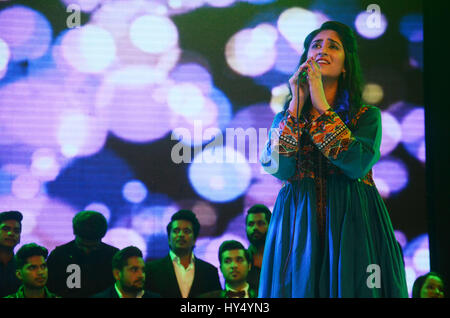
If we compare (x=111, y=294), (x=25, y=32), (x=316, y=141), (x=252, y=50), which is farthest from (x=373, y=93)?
(x=25, y=32)

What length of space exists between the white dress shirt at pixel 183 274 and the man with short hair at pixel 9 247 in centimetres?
86

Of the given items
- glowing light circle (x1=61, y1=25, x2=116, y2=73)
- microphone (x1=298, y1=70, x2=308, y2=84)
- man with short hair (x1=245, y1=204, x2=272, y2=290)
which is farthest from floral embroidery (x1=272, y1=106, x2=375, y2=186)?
glowing light circle (x1=61, y1=25, x2=116, y2=73)

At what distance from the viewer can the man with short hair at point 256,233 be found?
3.12 metres

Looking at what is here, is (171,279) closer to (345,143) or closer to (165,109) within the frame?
(165,109)

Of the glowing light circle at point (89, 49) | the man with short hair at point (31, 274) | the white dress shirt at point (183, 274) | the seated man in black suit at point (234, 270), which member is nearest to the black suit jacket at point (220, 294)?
the seated man in black suit at point (234, 270)

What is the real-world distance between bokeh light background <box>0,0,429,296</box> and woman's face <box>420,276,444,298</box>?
0.32 m

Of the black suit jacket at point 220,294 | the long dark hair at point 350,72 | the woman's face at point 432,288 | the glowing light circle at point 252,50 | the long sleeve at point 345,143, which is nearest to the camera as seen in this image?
the long sleeve at point 345,143

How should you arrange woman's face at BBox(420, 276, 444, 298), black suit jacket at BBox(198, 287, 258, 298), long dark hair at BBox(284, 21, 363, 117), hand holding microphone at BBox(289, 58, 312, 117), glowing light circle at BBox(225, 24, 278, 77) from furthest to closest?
1. glowing light circle at BBox(225, 24, 278, 77)
2. black suit jacket at BBox(198, 287, 258, 298)
3. woman's face at BBox(420, 276, 444, 298)
4. long dark hair at BBox(284, 21, 363, 117)
5. hand holding microphone at BBox(289, 58, 312, 117)

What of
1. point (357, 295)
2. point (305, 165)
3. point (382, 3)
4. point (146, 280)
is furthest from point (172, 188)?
point (382, 3)

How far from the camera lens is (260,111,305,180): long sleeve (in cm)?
198

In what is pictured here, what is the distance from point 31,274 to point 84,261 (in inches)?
11.3

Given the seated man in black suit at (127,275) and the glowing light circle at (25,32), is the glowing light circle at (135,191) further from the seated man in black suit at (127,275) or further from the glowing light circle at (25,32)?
the glowing light circle at (25,32)

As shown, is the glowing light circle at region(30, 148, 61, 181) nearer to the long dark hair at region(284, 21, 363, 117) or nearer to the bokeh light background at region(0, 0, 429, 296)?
the bokeh light background at region(0, 0, 429, 296)

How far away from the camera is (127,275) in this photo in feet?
9.73
